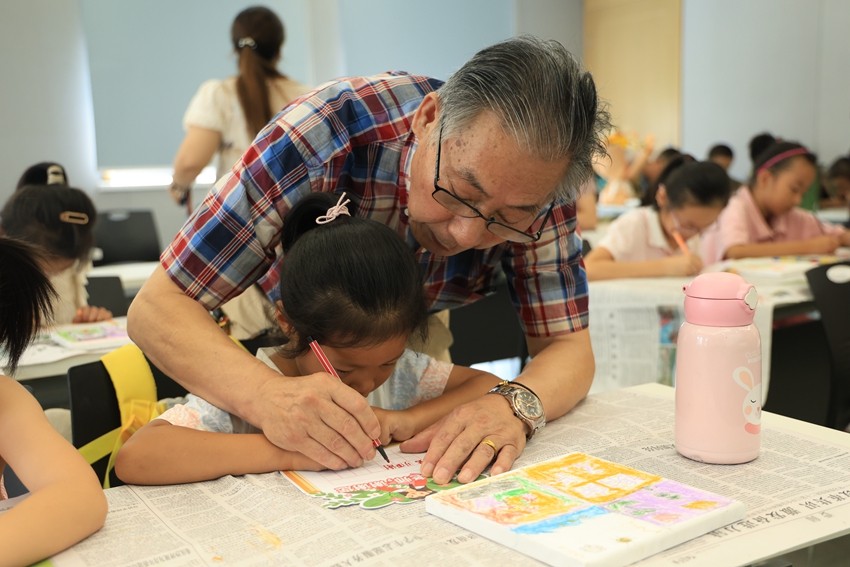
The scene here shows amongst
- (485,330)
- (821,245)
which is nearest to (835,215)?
(821,245)

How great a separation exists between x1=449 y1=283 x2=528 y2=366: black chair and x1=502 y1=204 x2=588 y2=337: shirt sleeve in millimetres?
917

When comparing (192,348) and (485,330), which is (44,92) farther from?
(192,348)

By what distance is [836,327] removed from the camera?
82.9 inches

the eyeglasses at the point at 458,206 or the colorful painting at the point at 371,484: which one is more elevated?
the eyeglasses at the point at 458,206

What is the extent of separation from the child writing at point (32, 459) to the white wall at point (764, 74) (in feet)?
19.7

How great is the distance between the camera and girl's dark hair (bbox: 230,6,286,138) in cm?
284

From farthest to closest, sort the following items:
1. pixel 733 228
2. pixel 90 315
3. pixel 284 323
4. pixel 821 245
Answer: pixel 733 228 < pixel 821 245 < pixel 90 315 < pixel 284 323

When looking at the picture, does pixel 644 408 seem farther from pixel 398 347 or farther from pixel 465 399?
pixel 398 347

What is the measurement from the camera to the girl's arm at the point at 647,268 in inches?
110

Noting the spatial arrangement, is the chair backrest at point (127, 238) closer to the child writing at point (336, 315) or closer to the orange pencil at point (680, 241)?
the orange pencil at point (680, 241)

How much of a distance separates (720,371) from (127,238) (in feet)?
13.1

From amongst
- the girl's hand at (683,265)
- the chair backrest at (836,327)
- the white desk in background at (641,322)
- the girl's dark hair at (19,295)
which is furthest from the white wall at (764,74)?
the girl's dark hair at (19,295)

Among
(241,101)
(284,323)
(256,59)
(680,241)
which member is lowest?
(680,241)

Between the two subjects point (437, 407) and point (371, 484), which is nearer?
point (371, 484)
